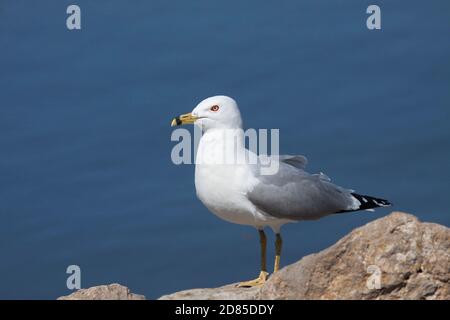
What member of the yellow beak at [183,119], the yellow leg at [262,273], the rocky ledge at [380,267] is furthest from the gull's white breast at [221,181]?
the rocky ledge at [380,267]

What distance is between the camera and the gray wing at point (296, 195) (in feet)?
25.7

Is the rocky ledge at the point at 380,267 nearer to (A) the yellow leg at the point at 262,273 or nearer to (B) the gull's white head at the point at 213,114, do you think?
(A) the yellow leg at the point at 262,273

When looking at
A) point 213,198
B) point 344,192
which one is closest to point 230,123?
point 213,198

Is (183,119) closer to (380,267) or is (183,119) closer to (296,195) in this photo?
(296,195)

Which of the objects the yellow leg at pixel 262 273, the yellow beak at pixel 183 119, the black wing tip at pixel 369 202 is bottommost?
the yellow leg at pixel 262 273

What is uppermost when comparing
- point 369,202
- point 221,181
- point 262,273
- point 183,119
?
point 183,119

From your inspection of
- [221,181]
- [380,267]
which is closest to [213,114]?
[221,181]

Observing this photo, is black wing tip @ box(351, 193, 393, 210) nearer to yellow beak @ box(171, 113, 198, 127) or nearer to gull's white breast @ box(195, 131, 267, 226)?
gull's white breast @ box(195, 131, 267, 226)

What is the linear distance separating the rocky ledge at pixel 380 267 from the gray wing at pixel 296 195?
1.83m

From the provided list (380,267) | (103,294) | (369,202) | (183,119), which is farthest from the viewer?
(369,202)

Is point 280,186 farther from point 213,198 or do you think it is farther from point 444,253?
point 444,253

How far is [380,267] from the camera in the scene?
19.2ft

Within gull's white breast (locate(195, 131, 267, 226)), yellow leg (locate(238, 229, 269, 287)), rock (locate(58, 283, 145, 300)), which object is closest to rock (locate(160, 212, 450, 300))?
rock (locate(58, 283, 145, 300))

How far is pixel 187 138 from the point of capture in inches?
329
